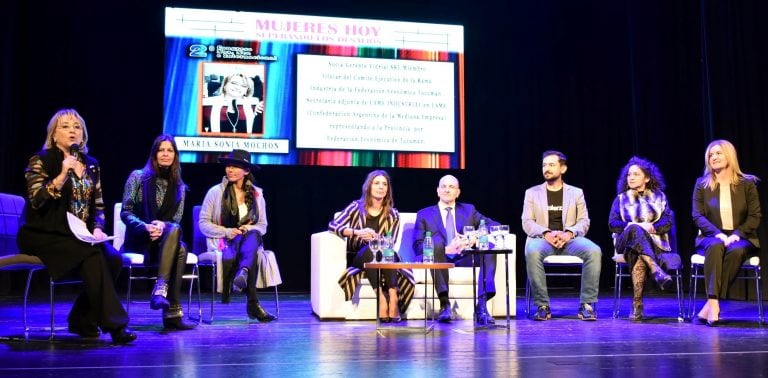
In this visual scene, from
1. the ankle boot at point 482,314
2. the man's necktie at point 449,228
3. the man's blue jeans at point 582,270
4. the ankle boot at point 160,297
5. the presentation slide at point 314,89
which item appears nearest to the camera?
the ankle boot at point 160,297

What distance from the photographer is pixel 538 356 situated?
9.98 feet

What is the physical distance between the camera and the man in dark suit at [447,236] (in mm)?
4688

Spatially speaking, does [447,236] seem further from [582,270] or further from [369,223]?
[582,270]

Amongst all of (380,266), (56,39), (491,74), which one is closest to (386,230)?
(380,266)

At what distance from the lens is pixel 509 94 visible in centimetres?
794

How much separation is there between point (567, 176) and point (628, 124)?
36.1 inches

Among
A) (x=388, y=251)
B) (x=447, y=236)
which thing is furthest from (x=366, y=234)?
(x=447, y=236)

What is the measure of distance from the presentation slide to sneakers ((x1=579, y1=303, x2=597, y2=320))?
9.06 ft

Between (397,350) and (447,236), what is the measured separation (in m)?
1.81

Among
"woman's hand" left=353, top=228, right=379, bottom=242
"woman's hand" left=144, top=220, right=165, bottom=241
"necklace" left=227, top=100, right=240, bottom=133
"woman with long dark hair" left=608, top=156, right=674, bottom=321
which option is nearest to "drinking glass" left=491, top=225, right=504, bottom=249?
"woman's hand" left=353, top=228, right=379, bottom=242

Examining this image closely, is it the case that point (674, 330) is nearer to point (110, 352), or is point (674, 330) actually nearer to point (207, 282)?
point (110, 352)

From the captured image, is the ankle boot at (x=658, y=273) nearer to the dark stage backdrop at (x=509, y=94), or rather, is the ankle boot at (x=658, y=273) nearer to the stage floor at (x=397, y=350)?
the stage floor at (x=397, y=350)

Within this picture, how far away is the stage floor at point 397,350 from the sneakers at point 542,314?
4.4 inches

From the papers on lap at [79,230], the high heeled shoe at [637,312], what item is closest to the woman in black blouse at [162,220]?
the papers on lap at [79,230]
